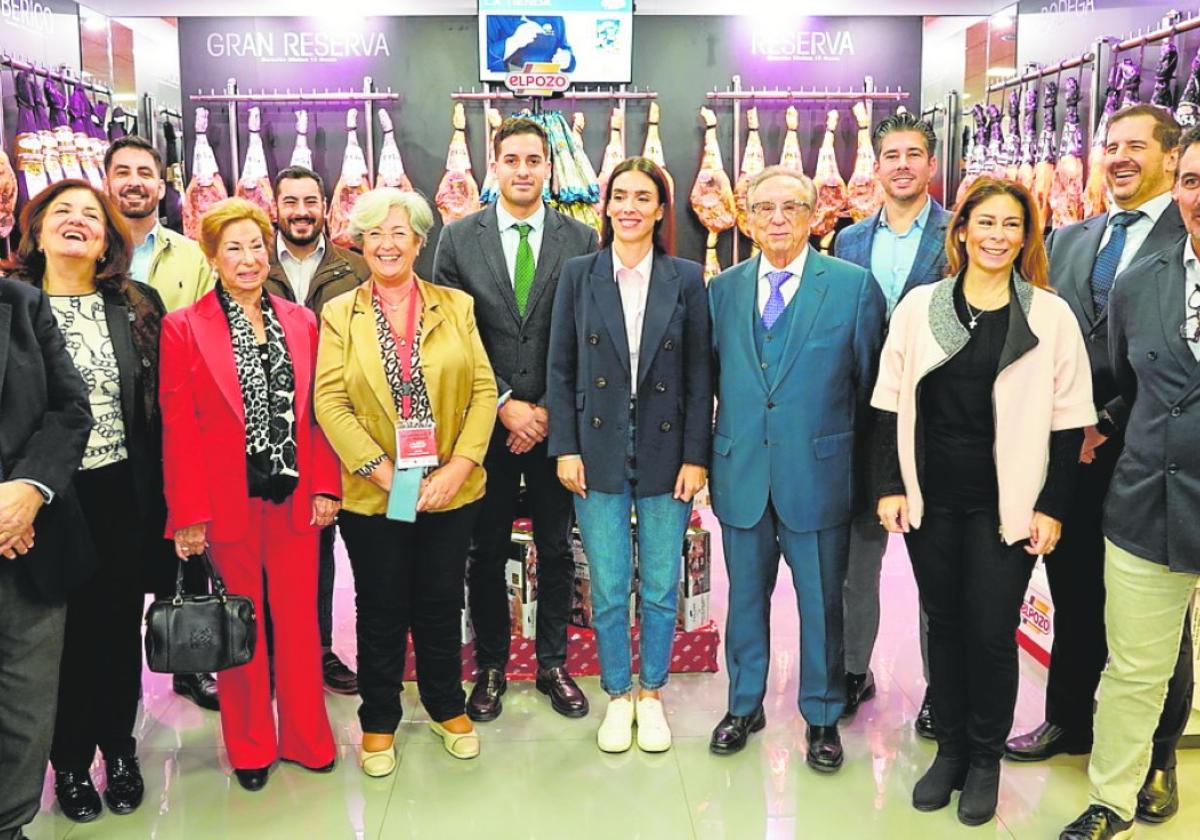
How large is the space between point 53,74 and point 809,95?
416 centimetres

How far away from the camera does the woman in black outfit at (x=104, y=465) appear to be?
2584mm

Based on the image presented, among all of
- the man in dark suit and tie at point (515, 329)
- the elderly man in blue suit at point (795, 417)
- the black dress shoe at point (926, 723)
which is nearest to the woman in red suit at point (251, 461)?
the man in dark suit and tie at point (515, 329)

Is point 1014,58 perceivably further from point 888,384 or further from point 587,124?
point 888,384

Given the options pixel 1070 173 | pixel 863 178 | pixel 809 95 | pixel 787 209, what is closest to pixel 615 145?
pixel 809 95

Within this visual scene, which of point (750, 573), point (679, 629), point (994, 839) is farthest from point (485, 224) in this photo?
point (994, 839)

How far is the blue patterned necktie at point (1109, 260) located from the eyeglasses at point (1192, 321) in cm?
52

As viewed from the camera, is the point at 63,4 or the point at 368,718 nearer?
the point at 368,718

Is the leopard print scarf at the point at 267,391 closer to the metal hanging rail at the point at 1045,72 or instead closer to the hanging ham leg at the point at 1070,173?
the hanging ham leg at the point at 1070,173

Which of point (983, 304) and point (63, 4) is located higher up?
point (63, 4)

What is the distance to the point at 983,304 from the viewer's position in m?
2.57

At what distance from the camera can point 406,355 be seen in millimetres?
2814

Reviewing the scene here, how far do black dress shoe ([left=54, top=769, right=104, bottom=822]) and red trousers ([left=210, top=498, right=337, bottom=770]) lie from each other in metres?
0.35

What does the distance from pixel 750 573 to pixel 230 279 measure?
161 cm

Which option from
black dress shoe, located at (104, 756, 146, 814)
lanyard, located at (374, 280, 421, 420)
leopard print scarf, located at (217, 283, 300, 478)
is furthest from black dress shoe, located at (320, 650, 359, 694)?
lanyard, located at (374, 280, 421, 420)
